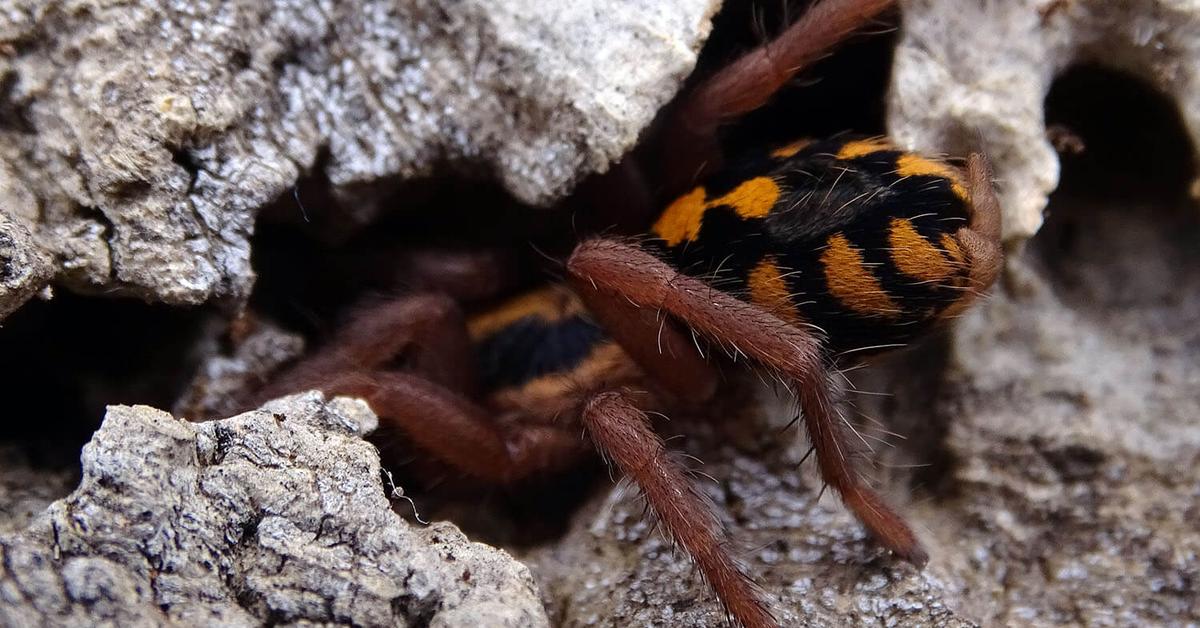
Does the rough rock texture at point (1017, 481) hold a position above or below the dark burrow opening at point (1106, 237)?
below

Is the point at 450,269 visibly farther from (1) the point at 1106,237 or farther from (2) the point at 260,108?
(1) the point at 1106,237

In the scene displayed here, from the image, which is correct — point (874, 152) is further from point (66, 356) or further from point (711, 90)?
point (66, 356)

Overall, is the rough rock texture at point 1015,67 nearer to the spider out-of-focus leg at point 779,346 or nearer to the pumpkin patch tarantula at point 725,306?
the pumpkin patch tarantula at point 725,306

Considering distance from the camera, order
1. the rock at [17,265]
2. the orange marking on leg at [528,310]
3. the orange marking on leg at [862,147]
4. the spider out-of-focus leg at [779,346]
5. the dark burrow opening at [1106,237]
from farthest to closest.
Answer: the orange marking on leg at [528,310] < the dark burrow opening at [1106,237] < the orange marking on leg at [862,147] < the spider out-of-focus leg at [779,346] < the rock at [17,265]

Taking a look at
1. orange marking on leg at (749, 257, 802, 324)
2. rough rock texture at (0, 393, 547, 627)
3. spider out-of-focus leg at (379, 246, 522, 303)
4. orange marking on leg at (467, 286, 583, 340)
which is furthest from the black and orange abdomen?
rough rock texture at (0, 393, 547, 627)

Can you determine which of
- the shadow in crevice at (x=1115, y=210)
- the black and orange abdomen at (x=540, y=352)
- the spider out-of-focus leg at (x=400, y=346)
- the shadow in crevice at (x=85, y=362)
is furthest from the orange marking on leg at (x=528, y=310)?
the shadow in crevice at (x=1115, y=210)

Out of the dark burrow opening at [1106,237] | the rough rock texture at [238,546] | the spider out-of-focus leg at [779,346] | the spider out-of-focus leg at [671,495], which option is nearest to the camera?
the rough rock texture at [238,546]

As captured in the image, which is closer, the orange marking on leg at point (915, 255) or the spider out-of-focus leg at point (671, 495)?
the spider out-of-focus leg at point (671, 495)
